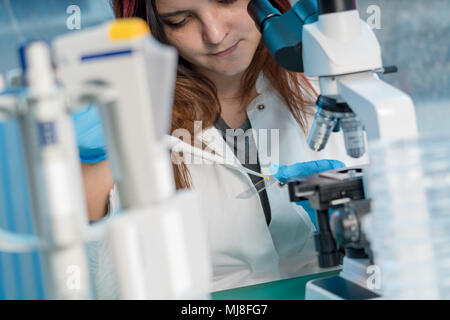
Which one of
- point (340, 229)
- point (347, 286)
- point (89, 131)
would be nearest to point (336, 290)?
point (347, 286)

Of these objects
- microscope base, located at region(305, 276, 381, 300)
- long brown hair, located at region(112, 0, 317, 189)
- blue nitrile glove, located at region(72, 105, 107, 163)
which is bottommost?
microscope base, located at region(305, 276, 381, 300)

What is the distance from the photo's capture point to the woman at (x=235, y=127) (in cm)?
146

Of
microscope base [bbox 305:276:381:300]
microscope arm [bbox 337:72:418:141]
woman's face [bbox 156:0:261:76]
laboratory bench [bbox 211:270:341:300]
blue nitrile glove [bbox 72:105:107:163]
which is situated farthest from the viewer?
woman's face [bbox 156:0:261:76]

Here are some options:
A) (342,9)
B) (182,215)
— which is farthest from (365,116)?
(182,215)

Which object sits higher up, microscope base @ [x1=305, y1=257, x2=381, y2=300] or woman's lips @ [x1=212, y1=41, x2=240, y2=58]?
woman's lips @ [x1=212, y1=41, x2=240, y2=58]

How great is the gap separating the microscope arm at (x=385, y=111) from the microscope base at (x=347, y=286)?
26 centimetres

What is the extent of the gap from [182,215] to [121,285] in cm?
9

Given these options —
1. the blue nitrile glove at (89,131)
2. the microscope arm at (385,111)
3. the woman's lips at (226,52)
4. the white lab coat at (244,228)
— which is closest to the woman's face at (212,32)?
the woman's lips at (226,52)

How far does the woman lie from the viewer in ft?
4.77

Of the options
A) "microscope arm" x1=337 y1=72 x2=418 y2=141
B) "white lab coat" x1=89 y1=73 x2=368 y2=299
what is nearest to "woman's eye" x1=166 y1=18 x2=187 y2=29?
"white lab coat" x1=89 y1=73 x2=368 y2=299

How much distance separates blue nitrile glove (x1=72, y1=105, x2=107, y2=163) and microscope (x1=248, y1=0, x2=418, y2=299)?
1.53 feet

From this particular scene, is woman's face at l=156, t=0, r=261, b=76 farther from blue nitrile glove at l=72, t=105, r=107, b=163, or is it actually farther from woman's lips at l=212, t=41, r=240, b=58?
blue nitrile glove at l=72, t=105, r=107, b=163

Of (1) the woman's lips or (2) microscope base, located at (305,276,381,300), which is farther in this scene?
(1) the woman's lips
